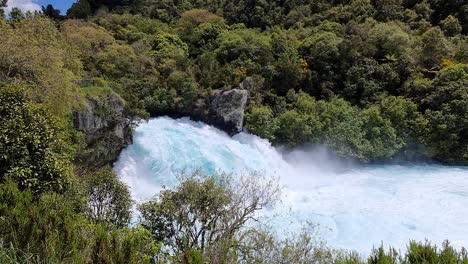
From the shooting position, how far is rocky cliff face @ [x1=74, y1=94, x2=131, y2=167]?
15.7 meters

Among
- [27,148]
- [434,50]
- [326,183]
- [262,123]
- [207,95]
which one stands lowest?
[27,148]

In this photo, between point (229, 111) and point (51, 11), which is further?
point (51, 11)

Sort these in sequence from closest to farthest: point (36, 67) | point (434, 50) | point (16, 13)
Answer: point (36, 67) < point (16, 13) < point (434, 50)

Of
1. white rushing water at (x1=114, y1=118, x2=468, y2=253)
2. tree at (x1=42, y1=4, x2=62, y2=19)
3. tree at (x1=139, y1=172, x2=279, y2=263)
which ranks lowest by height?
tree at (x1=139, y1=172, x2=279, y2=263)

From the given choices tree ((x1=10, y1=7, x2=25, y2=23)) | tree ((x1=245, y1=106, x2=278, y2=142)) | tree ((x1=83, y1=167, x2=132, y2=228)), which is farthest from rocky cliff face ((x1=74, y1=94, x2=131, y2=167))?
tree ((x1=245, y1=106, x2=278, y2=142))

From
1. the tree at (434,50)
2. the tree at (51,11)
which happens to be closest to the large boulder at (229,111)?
the tree at (434,50)

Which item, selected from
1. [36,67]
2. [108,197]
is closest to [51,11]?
[36,67]

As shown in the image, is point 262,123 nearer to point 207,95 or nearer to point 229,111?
point 229,111

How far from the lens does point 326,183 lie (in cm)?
1994

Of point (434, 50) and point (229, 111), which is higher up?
point (434, 50)

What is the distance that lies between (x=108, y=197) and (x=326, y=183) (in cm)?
1321

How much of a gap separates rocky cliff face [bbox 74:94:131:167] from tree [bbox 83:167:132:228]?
19.5 feet

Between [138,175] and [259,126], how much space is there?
877cm

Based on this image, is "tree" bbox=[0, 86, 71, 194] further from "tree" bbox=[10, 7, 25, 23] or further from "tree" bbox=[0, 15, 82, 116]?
"tree" bbox=[10, 7, 25, 23]
